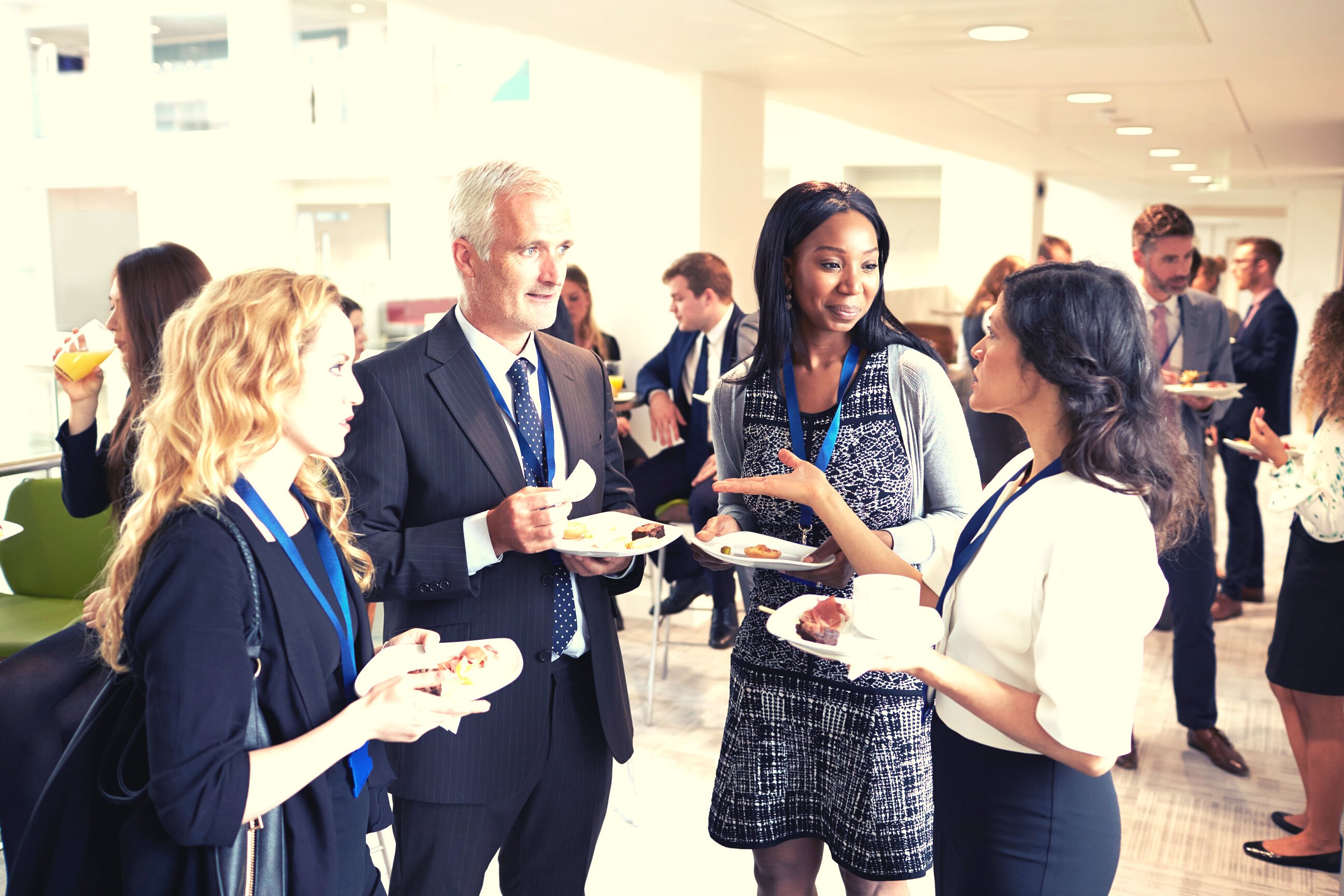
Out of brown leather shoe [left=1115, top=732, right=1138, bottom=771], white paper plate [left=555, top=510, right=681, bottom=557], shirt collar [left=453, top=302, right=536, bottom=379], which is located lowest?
brown leather shoe [left=1115, top=732, right=1138, bottom=771]

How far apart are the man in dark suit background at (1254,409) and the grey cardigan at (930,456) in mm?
4104

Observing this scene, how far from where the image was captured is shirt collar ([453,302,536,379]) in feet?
5.72

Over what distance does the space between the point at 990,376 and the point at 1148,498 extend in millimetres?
256

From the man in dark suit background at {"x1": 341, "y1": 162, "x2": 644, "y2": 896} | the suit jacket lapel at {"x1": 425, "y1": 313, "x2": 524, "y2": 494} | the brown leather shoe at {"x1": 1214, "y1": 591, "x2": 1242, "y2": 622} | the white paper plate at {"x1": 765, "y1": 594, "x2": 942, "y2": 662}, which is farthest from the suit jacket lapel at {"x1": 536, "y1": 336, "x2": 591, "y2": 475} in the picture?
the brown leather shoe at {"x1": 1214, "y1": 591, "x2": 1242, "y2": 622}

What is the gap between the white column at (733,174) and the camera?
496cm

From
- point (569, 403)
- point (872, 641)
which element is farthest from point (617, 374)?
point (872, 641)

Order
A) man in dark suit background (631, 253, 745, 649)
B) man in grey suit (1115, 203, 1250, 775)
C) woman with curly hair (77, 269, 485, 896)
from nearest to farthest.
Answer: woman with curly hair (77, 269, 485, 896) < man in grey suit (1115, 203, 1250, 775) < man in dark suit background (631, 253, 745, 649)

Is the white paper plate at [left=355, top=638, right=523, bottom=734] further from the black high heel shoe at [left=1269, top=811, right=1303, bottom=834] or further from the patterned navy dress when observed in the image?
the black high heel shoe at [left=1269, top=811, right=1303, bottom=834]

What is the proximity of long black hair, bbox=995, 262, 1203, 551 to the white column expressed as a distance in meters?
3.73

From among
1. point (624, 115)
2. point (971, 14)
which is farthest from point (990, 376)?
point (624, 115)

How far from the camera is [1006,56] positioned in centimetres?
441

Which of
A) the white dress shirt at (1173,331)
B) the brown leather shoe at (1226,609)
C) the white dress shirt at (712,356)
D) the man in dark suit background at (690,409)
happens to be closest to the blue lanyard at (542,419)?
the man in dark suit background at (690,409)

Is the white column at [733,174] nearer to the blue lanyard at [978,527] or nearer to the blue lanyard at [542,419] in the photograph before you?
the blue lanyard at [542,419]

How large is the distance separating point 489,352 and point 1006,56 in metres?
3.53
